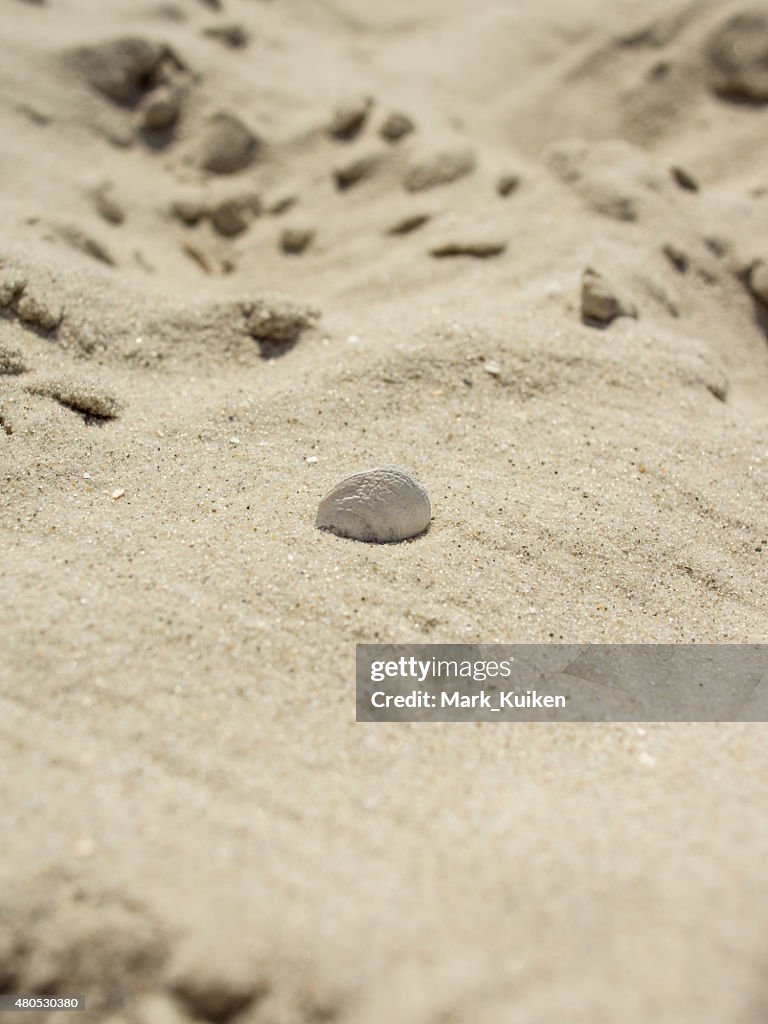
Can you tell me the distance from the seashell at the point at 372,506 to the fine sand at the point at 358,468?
5 cm

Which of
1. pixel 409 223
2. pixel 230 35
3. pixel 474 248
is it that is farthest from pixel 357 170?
pixel 230 35

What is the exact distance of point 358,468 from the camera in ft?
8.13

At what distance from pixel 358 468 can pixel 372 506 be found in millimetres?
313

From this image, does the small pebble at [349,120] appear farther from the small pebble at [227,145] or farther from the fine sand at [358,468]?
the small pebble at [227,145]

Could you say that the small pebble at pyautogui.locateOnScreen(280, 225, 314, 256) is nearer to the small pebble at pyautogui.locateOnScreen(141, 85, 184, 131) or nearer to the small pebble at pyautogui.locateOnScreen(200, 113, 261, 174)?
the small pebble at pyautogui.locateOnScreen(200, 113, 261, 174)

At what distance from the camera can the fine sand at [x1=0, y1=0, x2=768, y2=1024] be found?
139 centimetres

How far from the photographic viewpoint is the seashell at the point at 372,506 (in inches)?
86.5

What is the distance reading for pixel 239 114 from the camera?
4062 mm

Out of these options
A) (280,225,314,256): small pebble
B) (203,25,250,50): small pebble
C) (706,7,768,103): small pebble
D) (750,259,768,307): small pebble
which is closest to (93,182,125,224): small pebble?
(280,225,314,256): small pebble

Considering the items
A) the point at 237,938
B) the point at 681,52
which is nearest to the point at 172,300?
the point at 237,938

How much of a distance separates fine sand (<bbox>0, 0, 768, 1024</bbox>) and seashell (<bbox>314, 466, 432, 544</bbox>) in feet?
0.18

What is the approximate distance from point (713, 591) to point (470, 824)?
114cm

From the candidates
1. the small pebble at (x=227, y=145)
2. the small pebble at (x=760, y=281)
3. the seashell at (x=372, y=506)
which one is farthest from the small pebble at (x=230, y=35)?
the seashell at (x=372, y=506)

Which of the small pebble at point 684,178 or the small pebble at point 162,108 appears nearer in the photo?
the small pebble at point 684,178
